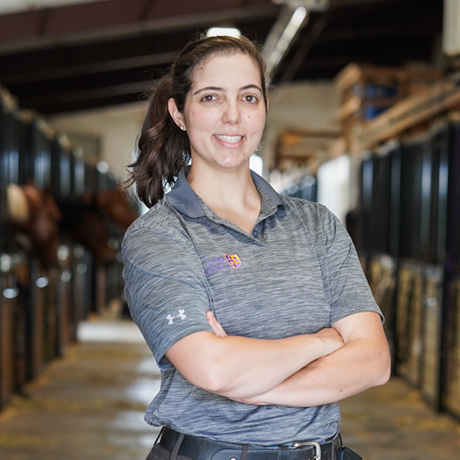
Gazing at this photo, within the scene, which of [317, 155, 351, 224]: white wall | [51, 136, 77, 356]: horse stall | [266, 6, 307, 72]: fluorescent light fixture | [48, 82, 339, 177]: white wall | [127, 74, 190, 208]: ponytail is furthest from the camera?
[48, 82, 339, 177]: white wall

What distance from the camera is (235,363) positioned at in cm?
127

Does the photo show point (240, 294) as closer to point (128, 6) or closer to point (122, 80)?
point (128, 6)

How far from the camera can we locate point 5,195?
482 cm

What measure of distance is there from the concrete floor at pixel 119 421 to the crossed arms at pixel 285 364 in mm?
2725

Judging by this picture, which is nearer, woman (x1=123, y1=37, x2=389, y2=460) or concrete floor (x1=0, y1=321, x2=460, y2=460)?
woman (x1=123, y1=37, x2=389, y2=460)

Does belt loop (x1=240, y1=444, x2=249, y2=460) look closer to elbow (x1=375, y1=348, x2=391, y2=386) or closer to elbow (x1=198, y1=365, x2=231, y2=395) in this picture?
elbow (x1=198, y1=365, x2=231, y2=395)

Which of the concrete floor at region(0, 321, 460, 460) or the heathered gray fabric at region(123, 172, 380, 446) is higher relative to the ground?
the heathered gray fabric at region(123, 172, 380, 446)

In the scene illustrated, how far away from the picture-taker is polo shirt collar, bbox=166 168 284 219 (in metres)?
1.43

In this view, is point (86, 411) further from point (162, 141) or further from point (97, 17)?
point (97, 17)

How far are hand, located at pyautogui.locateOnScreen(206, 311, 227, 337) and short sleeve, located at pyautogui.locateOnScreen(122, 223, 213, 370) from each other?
16mm

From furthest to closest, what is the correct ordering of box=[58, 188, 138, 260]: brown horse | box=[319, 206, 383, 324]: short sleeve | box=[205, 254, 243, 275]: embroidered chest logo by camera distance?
box=[58, 188, 138, 260]: brown horse
box=[319, 206, 383, 324]: short sleeve
box=[205, 254, 243, 275]: embroidered chest logo

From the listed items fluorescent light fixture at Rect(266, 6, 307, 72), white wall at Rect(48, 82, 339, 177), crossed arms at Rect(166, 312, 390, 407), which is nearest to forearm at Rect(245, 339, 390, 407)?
crossed arms at Rect(166, 312, 390, 407)

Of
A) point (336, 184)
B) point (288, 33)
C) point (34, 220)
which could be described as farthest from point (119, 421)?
point (336, 184)

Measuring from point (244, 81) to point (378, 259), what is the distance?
558cm
